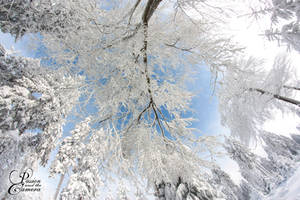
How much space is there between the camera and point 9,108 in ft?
22.7

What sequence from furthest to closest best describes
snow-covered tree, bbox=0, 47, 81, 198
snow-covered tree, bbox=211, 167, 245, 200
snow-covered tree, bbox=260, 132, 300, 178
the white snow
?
snow-covered tree, bbox=211, 167, 245, 200
snow-covered tree, bbox=260, 132, 300, 178
snow-covered tree, bbox=0, 47, 81, 198
the white snow

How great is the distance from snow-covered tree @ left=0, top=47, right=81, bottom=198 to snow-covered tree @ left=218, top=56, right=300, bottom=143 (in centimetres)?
693

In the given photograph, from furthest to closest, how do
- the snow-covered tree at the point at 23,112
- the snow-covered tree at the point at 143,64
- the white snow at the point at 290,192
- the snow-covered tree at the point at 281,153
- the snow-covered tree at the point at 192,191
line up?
Answer: the snow-covered tree at the point at 281,153, the snow-covered tree at the point at 23,112, the snow-covered tree at the point at 192,191, the white snow at the point at 290,192, the snow-covered tree at the point at 143,64

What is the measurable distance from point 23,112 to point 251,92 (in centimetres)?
1163

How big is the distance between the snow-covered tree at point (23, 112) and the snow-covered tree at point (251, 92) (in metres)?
6.93

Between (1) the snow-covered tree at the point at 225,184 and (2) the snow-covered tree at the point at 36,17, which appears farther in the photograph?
(1) the snow-covered tree at the point at 225,184

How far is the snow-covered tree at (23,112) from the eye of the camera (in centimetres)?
693

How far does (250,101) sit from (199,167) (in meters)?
4.97

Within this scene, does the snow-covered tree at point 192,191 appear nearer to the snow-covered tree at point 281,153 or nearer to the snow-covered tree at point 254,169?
the snow-covered tree at point 254,169

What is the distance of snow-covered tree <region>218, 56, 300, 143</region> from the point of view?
297cm

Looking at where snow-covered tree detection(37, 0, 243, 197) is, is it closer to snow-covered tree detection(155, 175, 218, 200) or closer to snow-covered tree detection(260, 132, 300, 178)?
snow-covered tree detection(155, 175, 218, 200)

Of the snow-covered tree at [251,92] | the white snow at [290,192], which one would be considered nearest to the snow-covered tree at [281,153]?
the white snow at [290,192]

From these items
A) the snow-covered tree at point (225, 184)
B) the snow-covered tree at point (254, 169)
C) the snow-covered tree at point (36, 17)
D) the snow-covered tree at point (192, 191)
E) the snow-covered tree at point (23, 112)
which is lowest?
the snow-covered tree at point (225, 184)

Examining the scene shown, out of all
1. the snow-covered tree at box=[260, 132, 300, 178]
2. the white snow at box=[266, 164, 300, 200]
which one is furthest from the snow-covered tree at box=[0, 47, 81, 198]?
the snow-covered tree at box=[260, 132, 300, 178]
